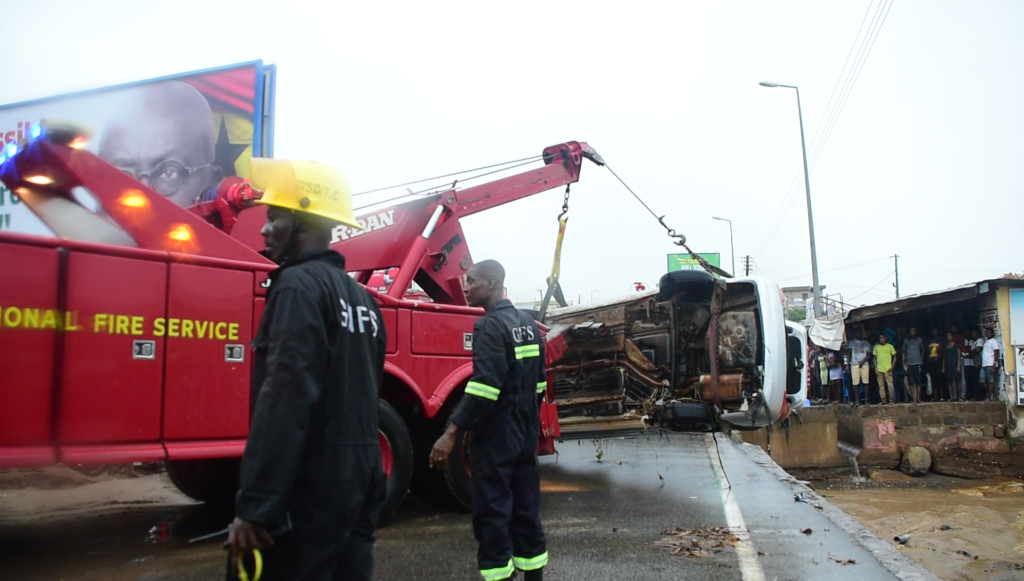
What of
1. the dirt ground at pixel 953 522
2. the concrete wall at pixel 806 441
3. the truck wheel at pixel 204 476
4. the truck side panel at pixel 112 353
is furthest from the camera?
the concrete wall at pixel 806 441

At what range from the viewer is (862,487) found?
44.7ft

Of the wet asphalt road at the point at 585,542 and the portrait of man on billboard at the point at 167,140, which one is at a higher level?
the portrait of man on billboard at the point at 167,140

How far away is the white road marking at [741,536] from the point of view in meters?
4.28

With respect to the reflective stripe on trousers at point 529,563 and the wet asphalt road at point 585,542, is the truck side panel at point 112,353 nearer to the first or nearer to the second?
the wet asphalt road at point 585,542

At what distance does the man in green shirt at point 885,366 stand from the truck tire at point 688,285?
8.74 meters

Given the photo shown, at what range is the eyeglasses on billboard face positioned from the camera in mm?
12000

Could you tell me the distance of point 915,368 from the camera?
15.4 m

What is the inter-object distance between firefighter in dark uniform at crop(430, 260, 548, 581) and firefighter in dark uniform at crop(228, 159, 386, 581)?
1.28 metres

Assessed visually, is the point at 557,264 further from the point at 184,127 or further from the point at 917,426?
the point at 917,426

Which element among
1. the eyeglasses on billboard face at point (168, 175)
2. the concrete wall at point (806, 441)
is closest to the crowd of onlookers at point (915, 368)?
the concrete wall at point (806, 441)

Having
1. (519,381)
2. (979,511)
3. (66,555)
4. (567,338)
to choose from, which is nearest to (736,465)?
(567,338)

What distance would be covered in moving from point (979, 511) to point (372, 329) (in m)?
11.0

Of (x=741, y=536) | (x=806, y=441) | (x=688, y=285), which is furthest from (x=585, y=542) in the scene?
(x=806, y=441)

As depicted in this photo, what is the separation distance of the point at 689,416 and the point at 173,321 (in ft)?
18.6
